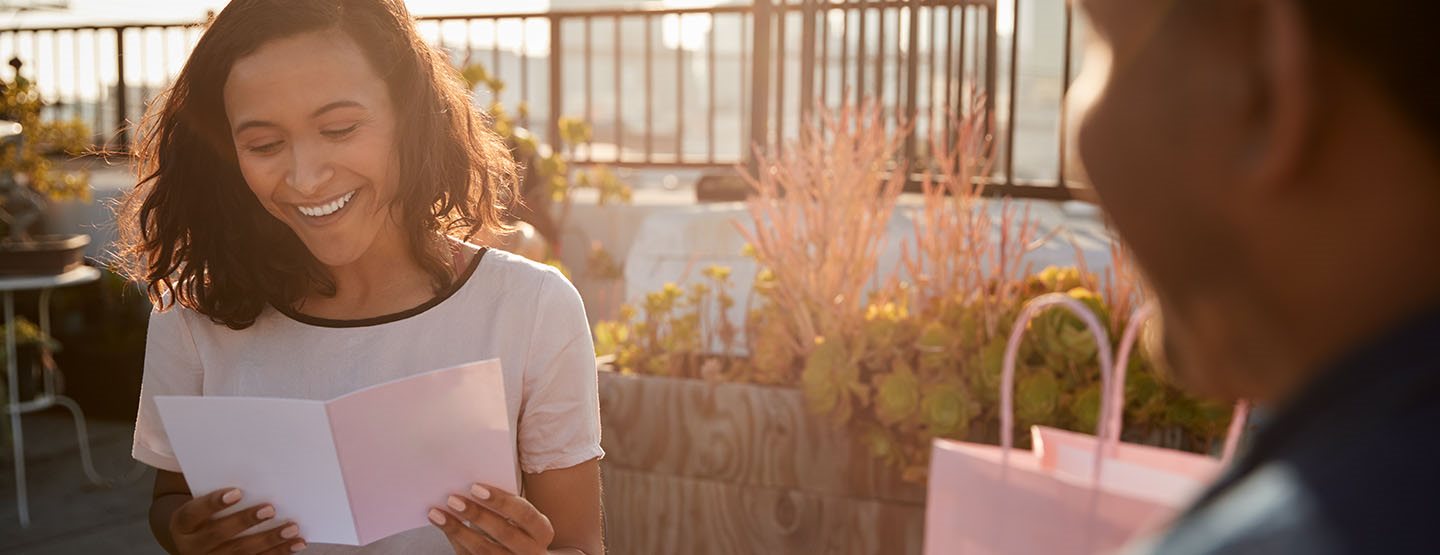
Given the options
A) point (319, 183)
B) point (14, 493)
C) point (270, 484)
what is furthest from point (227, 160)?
point (14, 493)

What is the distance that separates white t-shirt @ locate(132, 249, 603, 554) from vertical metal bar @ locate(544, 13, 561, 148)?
583 cm

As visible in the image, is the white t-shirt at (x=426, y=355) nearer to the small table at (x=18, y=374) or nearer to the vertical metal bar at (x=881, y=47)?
the small table at (x=18, y=374)

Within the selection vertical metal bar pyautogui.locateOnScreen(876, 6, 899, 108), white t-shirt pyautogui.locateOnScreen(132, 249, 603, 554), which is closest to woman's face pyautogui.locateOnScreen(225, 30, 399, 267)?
white t-shirt pyautogui.locateOnScreen(132, 249, 603, 554)

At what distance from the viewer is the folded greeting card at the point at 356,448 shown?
58.5 inches

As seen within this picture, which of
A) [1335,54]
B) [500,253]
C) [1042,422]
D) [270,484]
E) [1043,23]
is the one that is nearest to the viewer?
[1335,54]

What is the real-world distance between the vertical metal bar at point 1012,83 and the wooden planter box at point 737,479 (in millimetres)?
2423

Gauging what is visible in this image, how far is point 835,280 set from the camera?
10.2ft

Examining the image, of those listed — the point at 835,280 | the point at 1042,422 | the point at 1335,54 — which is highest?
the point at 1335,54

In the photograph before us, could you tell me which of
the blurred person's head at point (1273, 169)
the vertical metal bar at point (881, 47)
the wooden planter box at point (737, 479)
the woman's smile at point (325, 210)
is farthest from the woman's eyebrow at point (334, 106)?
the vertical metal bar at point (881, 47)

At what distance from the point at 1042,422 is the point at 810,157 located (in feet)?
2.73

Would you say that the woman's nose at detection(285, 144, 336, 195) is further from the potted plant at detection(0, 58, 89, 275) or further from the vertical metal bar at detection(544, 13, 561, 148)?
the vertical metal bar at detection(544, 13, 561, 148)

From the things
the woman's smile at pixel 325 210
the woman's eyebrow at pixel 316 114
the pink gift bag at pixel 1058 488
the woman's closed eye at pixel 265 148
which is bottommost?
the pink gift bag at pixel 1058 488

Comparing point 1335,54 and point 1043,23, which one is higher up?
point 1043,23

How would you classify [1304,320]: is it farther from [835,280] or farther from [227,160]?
[835,280]
